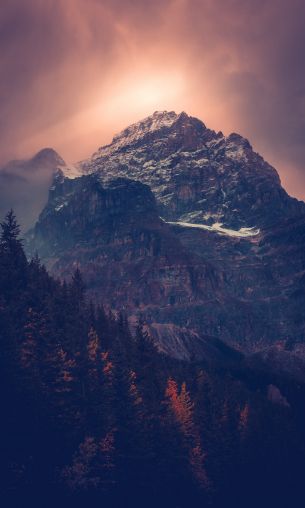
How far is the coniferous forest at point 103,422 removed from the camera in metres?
108

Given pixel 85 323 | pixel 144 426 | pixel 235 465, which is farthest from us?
pixel 235 465

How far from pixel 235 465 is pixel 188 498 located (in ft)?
66.9

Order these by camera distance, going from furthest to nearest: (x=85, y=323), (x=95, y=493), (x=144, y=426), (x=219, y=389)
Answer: (x=219, y=389) < (x=85, y=323) < (x=144, y=426) < (x=95, y=493)

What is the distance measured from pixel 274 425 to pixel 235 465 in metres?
34.7

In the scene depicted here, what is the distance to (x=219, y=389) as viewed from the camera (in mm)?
180500

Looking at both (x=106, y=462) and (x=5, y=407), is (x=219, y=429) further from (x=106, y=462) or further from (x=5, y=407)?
(x=5, y=407)

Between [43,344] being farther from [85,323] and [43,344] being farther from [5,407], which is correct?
A: [85,323]

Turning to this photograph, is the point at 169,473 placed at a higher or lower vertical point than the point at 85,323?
lower

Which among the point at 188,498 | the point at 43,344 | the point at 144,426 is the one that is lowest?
the point at 188,498

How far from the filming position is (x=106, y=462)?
396 feet

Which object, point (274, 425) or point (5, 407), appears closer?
point (5, 407)

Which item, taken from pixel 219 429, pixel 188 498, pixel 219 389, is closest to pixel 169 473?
pixel 188 498

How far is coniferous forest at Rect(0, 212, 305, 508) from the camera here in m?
108

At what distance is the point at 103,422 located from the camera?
122 m
